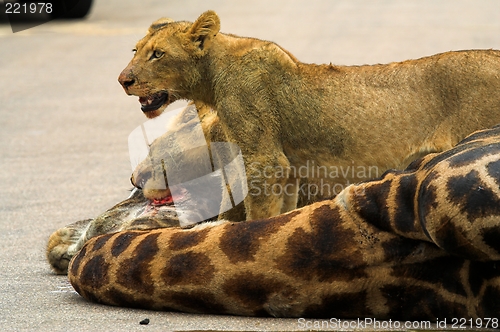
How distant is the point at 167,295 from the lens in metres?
4.18

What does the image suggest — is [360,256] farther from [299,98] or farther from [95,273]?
[299,98]

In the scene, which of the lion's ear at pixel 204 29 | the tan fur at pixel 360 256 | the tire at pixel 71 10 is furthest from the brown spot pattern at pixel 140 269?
the tire at pixel 71 10

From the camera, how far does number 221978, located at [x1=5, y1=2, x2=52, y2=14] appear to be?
16.2 meters

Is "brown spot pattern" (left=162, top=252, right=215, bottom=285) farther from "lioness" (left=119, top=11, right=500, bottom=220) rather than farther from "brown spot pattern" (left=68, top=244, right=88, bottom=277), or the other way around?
"lioness" (left=119, top=11, right=500, bottom=220)

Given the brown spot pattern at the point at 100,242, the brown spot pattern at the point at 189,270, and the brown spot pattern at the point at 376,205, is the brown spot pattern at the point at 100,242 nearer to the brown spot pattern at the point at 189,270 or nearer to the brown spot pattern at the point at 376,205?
the brown spot pattern at the point at 189,270

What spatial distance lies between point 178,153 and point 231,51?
0.69m

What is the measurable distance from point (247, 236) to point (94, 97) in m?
7.89

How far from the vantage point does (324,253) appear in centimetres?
395

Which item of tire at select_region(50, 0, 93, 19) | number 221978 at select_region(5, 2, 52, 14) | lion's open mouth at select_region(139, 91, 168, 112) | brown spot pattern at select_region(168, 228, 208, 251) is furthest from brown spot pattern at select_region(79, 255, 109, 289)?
tire at select_region(50, 0, 93, 19)

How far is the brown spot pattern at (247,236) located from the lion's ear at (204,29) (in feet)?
5.83

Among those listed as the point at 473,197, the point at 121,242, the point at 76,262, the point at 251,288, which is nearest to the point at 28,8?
the point at 76,262

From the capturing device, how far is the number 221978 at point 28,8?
16.2m

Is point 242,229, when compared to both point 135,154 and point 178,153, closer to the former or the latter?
point 178,153

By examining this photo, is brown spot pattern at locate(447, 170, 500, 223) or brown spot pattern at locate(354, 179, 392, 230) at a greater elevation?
brown spot pattern at locate(447, 170, 500, 223)
